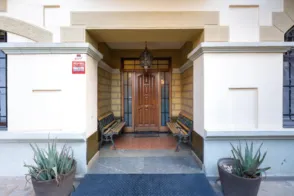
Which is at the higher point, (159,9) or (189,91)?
(159,9)

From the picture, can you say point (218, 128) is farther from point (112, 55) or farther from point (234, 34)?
point (112, 55)

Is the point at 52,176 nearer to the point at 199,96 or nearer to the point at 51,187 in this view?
the point at 51,187

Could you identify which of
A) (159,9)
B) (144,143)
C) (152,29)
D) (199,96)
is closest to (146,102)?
(144,143)

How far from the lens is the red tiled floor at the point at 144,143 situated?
4.11 meters

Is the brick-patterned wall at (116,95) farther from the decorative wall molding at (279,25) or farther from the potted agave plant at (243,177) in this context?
the decorative wall molding at (279,25)

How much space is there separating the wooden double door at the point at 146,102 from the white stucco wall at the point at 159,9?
9.04 feet

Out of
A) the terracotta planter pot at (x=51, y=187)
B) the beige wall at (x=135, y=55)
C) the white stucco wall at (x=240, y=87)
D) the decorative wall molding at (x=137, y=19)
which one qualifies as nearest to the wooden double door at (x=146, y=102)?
the beige wall at (x=135, y=55)

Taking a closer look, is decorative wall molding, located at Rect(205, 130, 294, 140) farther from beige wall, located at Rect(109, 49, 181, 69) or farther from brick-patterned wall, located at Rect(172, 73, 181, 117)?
beige wall, located at Rect(109, 49, 181, 69)

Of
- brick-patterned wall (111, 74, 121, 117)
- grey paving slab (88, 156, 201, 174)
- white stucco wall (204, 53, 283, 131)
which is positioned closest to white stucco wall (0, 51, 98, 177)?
grey paving slab (88, 156, 201, 174)

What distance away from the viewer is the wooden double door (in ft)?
18.1

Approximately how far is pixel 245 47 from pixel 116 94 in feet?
12.4

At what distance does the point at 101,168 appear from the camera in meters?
3.07

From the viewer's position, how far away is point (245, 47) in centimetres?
281

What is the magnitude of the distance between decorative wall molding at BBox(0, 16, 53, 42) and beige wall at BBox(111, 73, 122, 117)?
268 centimetres
